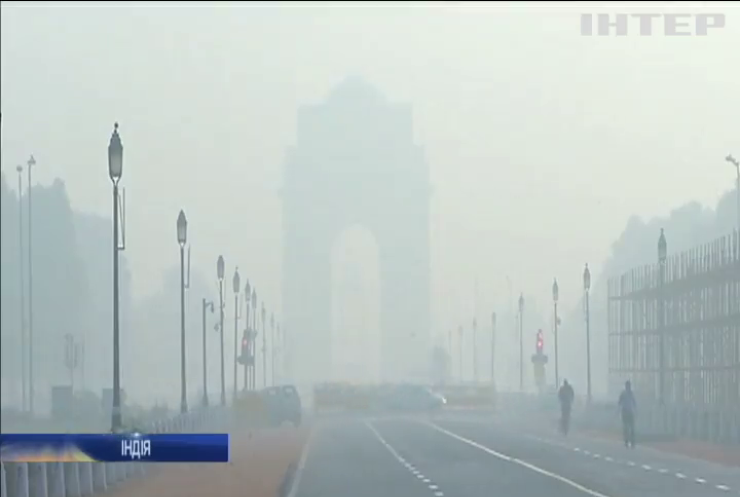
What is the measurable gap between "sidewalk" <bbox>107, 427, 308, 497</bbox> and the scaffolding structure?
15.0 m

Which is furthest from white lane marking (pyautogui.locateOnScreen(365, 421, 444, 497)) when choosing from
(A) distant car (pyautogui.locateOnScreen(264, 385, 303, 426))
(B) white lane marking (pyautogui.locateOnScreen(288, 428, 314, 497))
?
(A) distant car (pyautogui.locateOnScreen(264, 385, 303, 426))

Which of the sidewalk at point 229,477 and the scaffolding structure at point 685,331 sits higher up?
the scaffolding structure at point 685,331

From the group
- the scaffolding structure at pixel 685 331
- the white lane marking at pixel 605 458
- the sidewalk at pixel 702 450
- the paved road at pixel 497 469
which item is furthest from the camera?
the scaffolding structure at pixel 685 331

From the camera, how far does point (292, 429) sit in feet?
248

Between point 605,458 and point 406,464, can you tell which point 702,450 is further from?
point 406,464

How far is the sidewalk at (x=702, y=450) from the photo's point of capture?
4366 cm

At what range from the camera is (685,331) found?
67.6m

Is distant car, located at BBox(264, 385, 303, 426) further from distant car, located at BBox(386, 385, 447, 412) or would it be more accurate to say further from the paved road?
distant car, located at BBox(386, 385, 447, 412)

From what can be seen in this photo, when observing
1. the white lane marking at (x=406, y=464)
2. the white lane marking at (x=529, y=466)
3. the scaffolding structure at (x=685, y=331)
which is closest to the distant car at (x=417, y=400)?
the scaffolding structure at (x=685, y=331)

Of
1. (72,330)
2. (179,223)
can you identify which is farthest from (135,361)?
(179,223)

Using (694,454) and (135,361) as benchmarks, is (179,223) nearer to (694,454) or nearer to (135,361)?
(694,454)

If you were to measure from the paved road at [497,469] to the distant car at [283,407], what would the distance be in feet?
56.6

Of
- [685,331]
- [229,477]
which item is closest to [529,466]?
[229,477]

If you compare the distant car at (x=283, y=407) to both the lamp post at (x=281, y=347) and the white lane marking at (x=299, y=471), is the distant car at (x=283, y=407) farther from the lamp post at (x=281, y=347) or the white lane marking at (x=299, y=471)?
the lamp post at (x=281, y=347)
